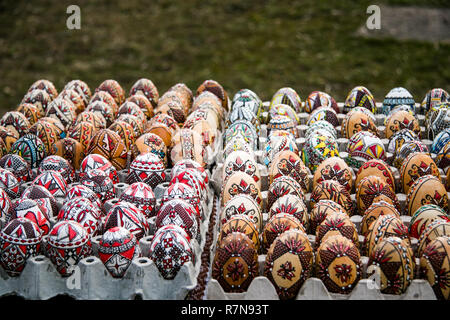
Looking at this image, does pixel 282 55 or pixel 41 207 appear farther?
pixel 282 55

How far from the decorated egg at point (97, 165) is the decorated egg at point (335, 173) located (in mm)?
1580

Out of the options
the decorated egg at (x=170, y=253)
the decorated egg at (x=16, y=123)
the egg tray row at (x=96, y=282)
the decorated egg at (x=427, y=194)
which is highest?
the decorated egg at (x=16, y=123)

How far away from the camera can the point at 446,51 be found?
11148 millimetres

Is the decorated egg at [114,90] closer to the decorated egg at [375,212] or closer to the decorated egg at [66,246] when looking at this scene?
the decorated egg at [66,246]

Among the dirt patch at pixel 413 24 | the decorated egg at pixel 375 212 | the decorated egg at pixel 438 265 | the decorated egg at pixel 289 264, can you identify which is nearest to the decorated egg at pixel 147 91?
the decorated egg at pixel 375 212

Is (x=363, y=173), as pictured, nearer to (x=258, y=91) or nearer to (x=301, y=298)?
(x=301, y=298)

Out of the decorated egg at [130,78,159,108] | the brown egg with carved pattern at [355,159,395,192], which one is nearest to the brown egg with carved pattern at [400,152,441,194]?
the brown egg with carved pattern at [355,159,395,192]

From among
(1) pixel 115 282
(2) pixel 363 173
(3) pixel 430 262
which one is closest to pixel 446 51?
(2) pixel 363 173

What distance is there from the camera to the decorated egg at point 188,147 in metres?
5.09

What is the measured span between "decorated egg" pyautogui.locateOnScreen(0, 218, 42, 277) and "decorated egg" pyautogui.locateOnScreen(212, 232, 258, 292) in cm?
117

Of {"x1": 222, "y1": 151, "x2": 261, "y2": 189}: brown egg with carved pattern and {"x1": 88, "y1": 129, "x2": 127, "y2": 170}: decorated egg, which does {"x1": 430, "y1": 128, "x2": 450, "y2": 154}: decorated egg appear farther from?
{"x1": 88, "y1": 129, "x2": 127, "y2": 170}: decorated egg

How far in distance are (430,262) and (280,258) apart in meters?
0.87

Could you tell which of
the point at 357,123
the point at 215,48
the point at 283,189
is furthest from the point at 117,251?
the point at 215,48

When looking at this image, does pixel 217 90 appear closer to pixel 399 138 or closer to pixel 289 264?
pixel 399 138
